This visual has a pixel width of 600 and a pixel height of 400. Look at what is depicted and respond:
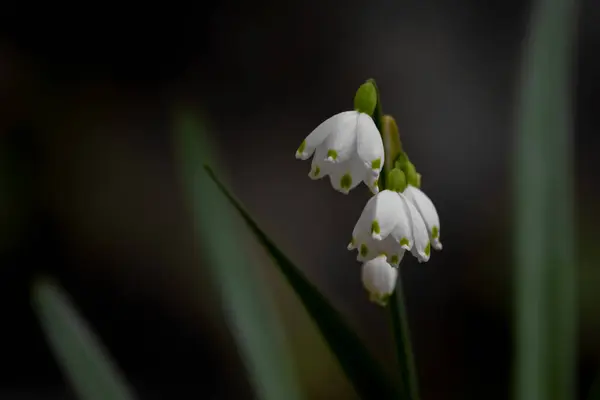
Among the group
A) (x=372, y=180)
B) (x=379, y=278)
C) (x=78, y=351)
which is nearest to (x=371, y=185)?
(x=372, y=180)

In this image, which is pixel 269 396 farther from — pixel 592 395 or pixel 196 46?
pixel 196 46

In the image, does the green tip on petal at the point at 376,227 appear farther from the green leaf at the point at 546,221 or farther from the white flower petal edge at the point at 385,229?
the green leaf at the point at 546,221

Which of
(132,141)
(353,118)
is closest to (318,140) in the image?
(353,118)

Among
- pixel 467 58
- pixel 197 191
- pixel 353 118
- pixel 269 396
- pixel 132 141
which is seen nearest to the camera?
pixel 353 118

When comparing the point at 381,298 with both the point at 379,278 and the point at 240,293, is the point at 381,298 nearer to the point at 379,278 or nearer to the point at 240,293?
the point at 379,278

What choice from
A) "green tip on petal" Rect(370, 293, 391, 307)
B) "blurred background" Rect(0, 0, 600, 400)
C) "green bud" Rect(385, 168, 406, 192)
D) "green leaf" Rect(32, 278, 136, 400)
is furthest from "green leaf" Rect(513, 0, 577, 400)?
"blurred background" Rect(0, 0, 600, 400)

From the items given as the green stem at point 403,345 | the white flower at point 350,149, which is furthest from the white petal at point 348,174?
the green stem at point 403,345

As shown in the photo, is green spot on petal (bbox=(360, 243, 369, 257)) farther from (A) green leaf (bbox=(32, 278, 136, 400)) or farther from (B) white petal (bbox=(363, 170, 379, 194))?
(A) green leaf (bbox=(32, 278, 136, 400))
